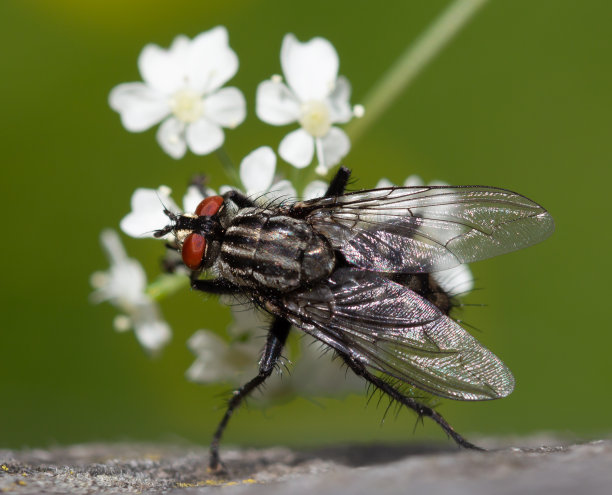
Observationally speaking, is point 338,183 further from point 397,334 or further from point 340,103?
point 397,334

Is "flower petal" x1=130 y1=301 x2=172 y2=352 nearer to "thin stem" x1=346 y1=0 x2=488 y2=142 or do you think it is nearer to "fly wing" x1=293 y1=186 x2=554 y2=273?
"fly wing" x1=293 y1=186 x2=554 y2=273

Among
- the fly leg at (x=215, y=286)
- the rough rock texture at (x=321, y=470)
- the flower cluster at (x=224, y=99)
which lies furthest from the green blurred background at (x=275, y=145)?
the fly leg at (x=215, y=286)

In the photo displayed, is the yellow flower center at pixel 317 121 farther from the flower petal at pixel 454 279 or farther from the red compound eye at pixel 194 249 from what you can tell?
the flower petal at pixel 454 279

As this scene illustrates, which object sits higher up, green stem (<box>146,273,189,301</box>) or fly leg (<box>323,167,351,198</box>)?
fly leg (<box>323,167,351,198</box>)

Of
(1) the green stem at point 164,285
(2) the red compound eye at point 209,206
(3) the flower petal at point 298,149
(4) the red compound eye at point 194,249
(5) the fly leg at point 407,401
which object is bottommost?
(5) the fly leg at point 407,401

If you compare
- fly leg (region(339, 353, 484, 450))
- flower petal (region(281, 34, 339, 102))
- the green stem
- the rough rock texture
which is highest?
flower petal (region(281, 34, 339, 102))

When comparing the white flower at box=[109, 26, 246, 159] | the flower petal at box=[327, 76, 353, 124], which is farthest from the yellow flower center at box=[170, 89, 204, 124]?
the flower petal at box=[327, 76, 353, 124]
